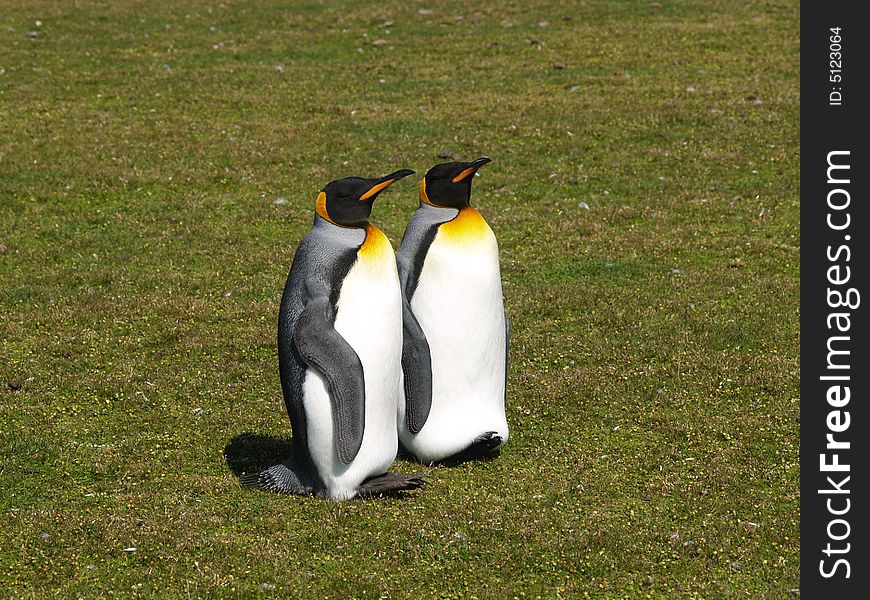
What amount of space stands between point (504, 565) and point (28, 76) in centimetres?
1407

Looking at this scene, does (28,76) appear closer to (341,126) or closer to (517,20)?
(341,126)

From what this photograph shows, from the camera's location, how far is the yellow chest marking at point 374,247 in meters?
6.01

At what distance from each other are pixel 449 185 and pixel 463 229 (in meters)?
0.26

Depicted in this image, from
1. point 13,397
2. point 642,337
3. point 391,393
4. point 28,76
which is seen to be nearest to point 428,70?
point 28,76

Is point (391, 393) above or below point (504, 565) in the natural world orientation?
above

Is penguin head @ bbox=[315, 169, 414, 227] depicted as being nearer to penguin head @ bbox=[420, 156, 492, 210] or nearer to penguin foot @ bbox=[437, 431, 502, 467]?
penguin head @ bbox=[420, 156, 492, 210]

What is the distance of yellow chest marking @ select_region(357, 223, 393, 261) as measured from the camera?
237 inches

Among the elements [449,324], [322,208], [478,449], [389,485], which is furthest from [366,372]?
[478,449]

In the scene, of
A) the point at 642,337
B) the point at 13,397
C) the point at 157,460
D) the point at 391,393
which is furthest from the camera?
the point at 642,337

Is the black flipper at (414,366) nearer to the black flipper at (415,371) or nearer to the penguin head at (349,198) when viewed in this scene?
the black flipper at (415,371)

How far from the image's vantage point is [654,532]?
5879mm

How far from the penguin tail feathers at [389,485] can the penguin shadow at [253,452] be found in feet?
2.59

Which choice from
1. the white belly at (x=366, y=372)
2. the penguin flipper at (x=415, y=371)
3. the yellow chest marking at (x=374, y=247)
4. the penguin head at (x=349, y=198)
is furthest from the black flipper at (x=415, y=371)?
the penguin head at (x=349, y=198)

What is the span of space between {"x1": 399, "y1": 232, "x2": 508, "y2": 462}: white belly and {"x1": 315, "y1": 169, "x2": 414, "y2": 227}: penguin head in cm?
69
